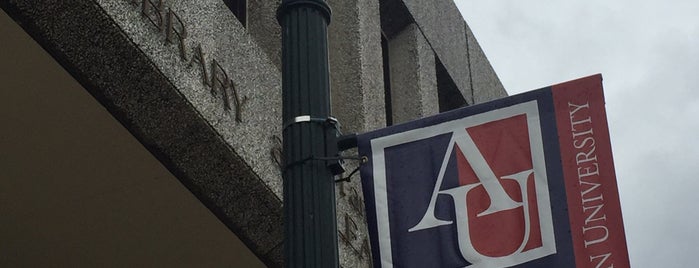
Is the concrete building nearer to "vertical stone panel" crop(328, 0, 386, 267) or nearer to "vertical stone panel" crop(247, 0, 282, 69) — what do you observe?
"vertical stone panel" crop(247, 0, 282, 69)

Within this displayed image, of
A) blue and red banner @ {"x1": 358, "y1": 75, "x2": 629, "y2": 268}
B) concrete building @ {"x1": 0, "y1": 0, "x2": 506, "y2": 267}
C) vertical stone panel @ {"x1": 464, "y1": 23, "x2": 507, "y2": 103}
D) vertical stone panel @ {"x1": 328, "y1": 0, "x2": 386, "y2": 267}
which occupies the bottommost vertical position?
blue and red banner @ {"x1": 358, "y1": 75, "x2": 629, "y2": 268}

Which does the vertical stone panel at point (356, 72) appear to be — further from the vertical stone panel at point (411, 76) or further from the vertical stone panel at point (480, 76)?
the vertical stone panel at point (480, 76)

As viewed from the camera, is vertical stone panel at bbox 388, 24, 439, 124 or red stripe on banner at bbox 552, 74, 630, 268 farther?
vertical stone panel at bbox 388, 24, 439, 124

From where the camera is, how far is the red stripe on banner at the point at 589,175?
632 centimetres

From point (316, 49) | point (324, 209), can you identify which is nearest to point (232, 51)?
point (316, 49)

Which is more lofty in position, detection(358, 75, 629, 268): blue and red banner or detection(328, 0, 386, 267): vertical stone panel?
detection(328, 0, 386, 267): vertical stone panel

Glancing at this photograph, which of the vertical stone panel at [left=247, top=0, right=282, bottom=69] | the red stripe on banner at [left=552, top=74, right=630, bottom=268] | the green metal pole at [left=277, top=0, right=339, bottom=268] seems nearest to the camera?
the green metal pole at [left=277, top=0, right=339, bottom=268]

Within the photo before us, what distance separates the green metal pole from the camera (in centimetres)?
584

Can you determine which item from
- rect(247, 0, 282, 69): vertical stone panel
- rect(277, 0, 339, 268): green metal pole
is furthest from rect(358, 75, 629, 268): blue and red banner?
rect(247, 0, 282, 69): vertical stone panel

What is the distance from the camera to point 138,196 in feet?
31.8

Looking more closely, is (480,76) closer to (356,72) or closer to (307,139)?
(356,72)

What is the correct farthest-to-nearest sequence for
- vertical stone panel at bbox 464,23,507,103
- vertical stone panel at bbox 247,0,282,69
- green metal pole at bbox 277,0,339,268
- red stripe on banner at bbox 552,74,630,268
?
vertical stone panel at bbox 464,23,507,103
vertical stone panel at bbox 247,0,282,69
red stripe on banner at bbox 552,74,630,268
green metal pole at bbox 277,0,339,268

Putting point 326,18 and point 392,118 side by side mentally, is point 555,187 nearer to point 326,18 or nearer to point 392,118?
point 326,18

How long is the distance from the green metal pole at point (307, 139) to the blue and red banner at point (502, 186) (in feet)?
1.85
